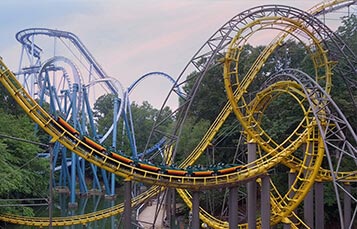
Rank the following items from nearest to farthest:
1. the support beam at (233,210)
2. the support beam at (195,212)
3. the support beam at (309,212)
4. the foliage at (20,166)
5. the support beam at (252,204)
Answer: the support beam at (195,212) < the support beam at (233,210) < the support beam at (252,204) < the support beam at (309,212) < the foliage at (20,166)

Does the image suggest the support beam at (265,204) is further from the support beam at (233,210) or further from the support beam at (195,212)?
the support beam at (195,212)

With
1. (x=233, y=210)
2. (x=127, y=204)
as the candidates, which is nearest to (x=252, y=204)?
(x=233, y=210)

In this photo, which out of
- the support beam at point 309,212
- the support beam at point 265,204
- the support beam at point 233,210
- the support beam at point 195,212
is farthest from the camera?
the support beam at point 309,212

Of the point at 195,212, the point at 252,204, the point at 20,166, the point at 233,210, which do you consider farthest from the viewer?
the point at 20,166

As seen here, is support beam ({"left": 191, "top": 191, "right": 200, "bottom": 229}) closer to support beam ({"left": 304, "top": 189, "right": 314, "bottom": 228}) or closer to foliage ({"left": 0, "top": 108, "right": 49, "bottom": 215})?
support beam ({"left": 304, "top": 189, "right": 314, "bottom": 228})

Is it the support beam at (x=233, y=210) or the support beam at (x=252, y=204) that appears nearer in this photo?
the support beam at (x=233, y=210)

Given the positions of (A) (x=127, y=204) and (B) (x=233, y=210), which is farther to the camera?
(B) (x=233, y=210)

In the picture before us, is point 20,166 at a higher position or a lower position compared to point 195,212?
higher

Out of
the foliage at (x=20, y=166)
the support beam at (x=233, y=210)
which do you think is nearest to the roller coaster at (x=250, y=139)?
the support beam at (x=233, y=210)

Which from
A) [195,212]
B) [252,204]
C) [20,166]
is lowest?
[195,212]

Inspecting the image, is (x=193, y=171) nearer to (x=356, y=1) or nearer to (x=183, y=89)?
(x=356, y=1)

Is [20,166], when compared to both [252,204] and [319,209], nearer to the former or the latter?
[252,204]

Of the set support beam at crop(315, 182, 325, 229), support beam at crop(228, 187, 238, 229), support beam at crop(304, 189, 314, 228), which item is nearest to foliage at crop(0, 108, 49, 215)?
support beam at crop(228, 187, 238, 229)

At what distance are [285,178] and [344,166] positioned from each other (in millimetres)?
3387
